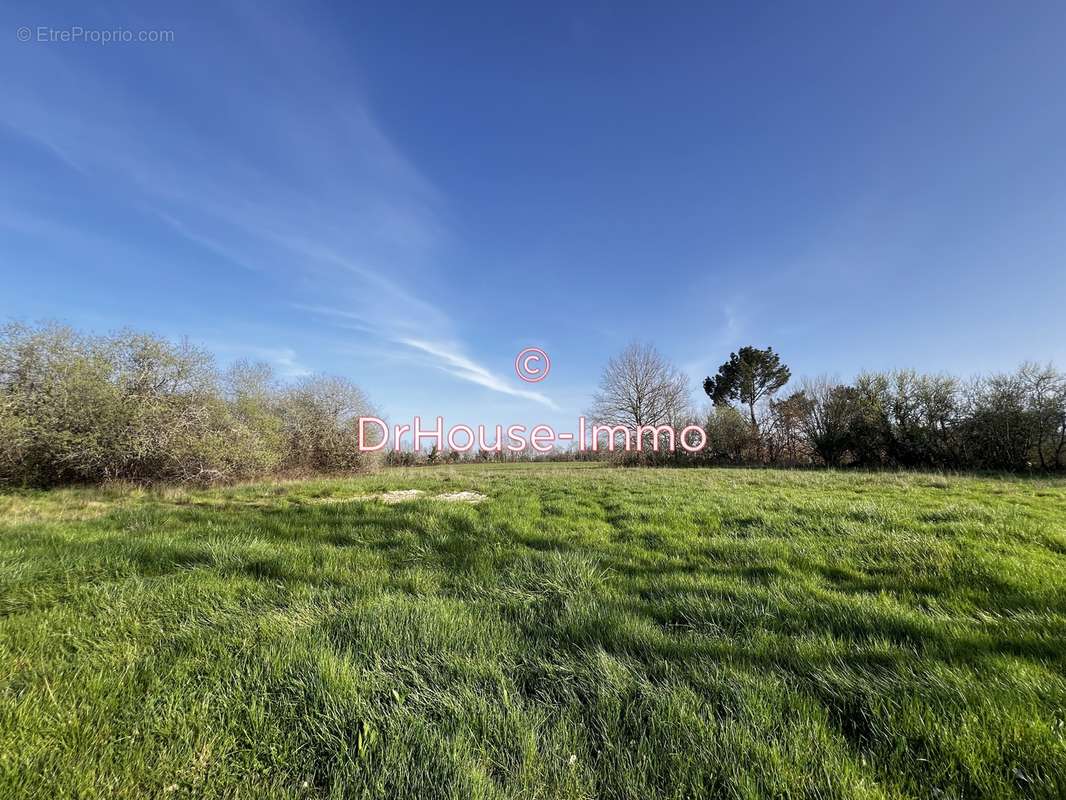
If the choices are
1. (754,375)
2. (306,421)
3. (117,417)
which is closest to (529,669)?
(117,417)

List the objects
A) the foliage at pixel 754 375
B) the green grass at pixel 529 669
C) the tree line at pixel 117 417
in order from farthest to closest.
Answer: the foliage at pixel 754 375
the tree line at pixel 117 417
the green grass at pixel 529 669

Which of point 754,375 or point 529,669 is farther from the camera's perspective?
point 754,375

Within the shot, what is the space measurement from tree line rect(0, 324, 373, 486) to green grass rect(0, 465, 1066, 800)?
408 inches

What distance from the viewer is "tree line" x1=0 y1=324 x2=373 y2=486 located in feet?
38.0

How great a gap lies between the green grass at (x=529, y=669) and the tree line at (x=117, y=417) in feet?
34.0

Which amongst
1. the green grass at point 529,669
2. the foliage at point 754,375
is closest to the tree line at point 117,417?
the green grass at point 529,669

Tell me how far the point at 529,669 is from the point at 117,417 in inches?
661

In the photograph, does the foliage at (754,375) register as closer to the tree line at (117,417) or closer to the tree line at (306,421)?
the tree line at (306,421)

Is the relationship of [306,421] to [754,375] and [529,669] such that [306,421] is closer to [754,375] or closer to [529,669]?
[529,669]

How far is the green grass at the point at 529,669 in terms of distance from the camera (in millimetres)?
1598

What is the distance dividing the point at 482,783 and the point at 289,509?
7.41 meters

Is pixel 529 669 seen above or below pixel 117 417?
below

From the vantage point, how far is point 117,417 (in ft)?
41.1

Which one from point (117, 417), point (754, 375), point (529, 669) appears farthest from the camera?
point (754, 375)
